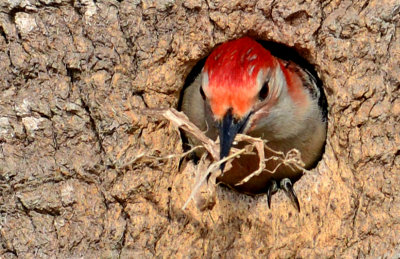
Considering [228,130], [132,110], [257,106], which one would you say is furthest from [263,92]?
[132,110]

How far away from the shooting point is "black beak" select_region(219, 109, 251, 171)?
172 inches

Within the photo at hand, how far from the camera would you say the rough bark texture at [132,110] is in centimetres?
466

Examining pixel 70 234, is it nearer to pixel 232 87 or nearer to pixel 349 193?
pixel 232 87

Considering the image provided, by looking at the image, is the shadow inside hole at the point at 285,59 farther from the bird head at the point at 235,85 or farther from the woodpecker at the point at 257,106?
the bird head at the point at 235,85

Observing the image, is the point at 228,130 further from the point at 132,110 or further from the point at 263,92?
the point at 132,110

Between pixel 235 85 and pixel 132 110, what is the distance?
67 cm

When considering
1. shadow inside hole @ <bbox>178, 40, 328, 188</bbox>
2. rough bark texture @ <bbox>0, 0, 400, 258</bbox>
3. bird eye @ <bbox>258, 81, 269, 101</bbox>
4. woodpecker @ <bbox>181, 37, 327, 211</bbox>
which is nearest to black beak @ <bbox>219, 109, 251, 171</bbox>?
woodpecker @ <bbox>181, 37, 327, 211</bbox>

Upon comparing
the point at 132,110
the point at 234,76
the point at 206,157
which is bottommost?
the point at 206,157

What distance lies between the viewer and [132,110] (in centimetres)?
477

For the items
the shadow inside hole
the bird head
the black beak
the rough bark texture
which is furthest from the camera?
the shadow inside hole

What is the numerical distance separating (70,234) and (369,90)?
1972 millimetres

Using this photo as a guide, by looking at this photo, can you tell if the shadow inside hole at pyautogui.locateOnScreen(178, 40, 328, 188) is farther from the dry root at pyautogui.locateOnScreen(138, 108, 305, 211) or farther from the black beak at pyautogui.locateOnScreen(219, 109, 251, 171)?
the black beak at pyautogui.locateOnScreen(219, 109, 251, 171)

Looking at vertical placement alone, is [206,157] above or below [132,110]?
below

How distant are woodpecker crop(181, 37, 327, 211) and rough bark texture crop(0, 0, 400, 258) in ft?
0.74
